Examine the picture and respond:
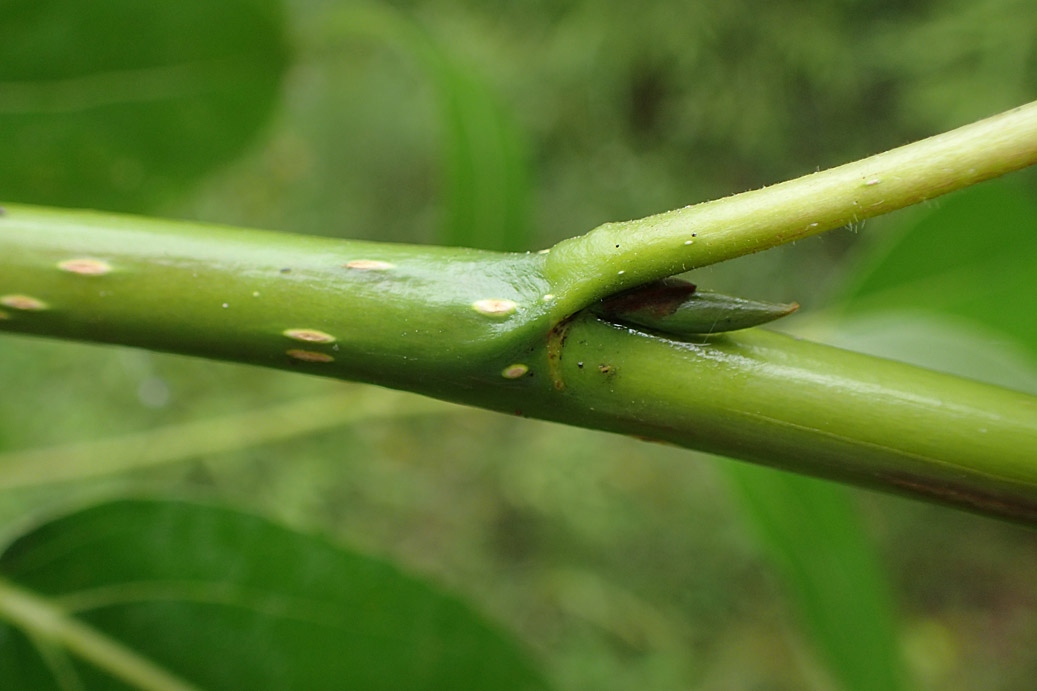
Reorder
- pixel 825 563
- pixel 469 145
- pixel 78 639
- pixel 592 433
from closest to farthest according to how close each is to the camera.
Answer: pixel 78 639
pixel 825 563
pixel 469 145
pixel 592 433

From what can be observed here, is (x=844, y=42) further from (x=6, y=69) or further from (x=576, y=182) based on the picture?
(x=6, y=69)

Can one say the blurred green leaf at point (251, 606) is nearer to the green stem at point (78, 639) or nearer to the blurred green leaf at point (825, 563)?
the green stem at point (78, 639)

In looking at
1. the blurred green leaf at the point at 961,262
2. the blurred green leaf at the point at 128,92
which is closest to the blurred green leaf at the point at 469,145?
the blurred green leaf at the point at 128,92

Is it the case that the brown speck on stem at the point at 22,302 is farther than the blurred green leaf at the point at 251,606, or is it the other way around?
the blurred green leaf at the point at 251,606

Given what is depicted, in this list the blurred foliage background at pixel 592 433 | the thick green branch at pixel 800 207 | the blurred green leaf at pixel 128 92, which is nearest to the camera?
the thick green branch at pixel 800 207

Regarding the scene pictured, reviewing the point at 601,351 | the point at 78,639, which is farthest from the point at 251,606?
the point at 601,351

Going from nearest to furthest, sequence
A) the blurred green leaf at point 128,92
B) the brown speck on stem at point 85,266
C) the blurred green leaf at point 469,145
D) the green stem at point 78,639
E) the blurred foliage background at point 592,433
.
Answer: the brown speck on stem at point 85,266 < the green stem at point 78,639 < the blurred green leaf at point 128,92 < the blurred green leaf at point 469,145 < the blurred foliage background at point 592,433

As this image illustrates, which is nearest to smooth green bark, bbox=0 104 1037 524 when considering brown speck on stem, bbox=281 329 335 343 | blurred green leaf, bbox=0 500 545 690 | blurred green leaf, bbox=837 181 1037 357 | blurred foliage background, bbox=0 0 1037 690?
brown speck on stem, bbox=281 329 335 343

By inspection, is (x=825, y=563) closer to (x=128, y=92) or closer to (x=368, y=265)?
(x=368, y=265)
